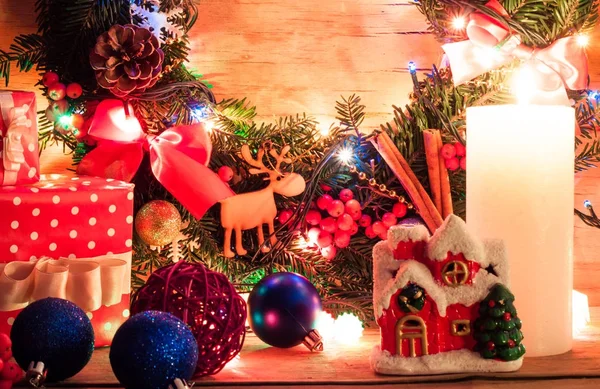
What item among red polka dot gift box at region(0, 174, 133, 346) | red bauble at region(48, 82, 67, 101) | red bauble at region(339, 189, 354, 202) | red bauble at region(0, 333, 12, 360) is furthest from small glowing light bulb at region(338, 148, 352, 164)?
red bauble at region(0, 333, 12, 360)

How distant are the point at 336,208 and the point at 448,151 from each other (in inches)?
8.7

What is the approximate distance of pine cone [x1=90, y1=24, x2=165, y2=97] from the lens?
1351mm

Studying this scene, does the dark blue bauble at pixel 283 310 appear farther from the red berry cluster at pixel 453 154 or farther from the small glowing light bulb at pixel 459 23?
the small glowing light bulb at pixel 459 23

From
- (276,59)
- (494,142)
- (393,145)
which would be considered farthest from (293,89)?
(494,142)

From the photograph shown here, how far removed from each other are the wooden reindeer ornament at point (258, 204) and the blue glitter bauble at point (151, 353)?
0.42 m

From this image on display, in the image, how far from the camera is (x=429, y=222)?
1428 millimetres

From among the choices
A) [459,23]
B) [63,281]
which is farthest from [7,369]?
[459,23]

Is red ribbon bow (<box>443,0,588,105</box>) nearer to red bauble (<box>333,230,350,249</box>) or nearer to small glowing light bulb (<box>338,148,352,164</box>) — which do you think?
small glowing light bulb (<box>338,148,352,164</box>)

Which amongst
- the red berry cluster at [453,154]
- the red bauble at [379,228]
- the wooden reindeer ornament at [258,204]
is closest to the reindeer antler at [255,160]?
the wooden reindeer ornament at [258,204]

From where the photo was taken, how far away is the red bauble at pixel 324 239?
1.44m

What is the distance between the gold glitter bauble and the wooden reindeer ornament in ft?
0.28

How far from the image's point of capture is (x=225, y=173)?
1.44 m

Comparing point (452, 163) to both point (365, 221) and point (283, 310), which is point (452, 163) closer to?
point (365, 221)

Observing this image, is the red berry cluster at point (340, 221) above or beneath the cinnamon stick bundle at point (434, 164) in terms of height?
beneath
